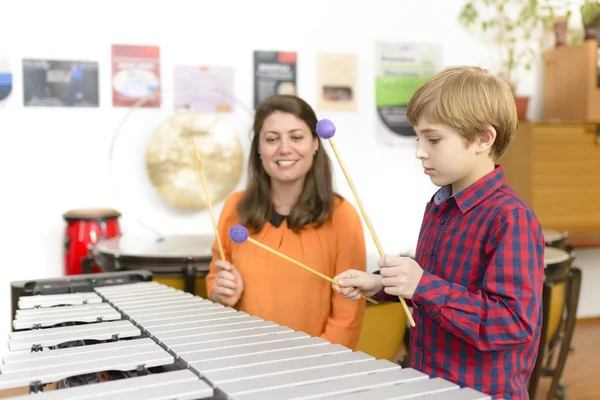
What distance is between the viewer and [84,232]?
10.3 ft

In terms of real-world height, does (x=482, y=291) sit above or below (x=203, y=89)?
below

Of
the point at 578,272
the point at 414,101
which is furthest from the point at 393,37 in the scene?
the point at 414,101

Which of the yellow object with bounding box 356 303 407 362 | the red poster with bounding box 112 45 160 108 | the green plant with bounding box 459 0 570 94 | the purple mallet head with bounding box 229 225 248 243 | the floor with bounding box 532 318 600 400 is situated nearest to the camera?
the purple mallet head with bounding box 229 225 248 243

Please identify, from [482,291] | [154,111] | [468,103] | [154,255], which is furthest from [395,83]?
[482,291]

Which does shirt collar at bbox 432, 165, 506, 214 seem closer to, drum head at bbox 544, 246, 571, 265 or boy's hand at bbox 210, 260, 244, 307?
boy's hand at bbox 210, 260, 244, 307

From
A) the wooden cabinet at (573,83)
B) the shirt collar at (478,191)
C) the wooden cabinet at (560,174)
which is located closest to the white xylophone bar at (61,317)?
the shirt collar at (478,191)

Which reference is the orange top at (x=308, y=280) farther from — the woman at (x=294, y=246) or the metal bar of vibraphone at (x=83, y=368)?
the metal bar of vibraphone at (x=83, y=368)

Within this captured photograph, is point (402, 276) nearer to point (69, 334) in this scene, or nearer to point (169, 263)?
point (69, 334)

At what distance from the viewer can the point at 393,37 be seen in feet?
13.3

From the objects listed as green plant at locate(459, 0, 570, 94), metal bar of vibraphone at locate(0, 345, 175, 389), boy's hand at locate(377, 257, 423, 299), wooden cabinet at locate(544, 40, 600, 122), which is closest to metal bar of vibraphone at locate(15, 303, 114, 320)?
metal bar of vibraphone at locate(0, 345, 175, 389)

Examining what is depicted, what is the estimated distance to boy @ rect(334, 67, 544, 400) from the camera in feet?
3.75

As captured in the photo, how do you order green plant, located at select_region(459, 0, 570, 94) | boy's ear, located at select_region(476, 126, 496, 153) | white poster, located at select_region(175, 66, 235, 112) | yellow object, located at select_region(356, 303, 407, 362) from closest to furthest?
boy's ear, located at select_region(476, 126, 496, 153) → yellow object, located at select_region(356, 303, 407, 362) → white poster, located at select_region(175, 66, 235, 112) → green plant, located at select_region(459, 0, 570, 94)

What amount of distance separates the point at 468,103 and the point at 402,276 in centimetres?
35

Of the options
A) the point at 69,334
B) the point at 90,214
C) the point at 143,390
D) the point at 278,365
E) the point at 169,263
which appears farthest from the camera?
the point at 90,214
